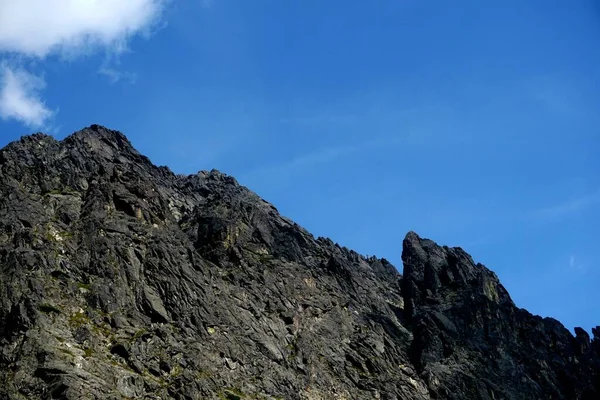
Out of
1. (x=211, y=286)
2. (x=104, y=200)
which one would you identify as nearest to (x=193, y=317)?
(x=211, y=286)

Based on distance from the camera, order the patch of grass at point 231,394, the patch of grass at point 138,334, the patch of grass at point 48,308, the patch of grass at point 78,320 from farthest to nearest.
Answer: the patch of grass at point 138,334, the patch of grass at point 231,394, the patch of grass at point 78,320, the patch of grass at point 48,308

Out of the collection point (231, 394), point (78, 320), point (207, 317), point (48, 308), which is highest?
point (207, 317)

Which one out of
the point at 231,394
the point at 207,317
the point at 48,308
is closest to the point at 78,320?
the point at 48,308

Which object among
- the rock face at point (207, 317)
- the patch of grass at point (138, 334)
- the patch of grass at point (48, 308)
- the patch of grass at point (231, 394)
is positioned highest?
the rock face at point (207, 317)

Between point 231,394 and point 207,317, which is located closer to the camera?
point 231,394

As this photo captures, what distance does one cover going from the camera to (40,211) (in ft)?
466

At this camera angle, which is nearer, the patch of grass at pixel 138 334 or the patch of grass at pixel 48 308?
the patch of grass at pixel 48 308

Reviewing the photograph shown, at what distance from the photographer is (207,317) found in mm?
133125

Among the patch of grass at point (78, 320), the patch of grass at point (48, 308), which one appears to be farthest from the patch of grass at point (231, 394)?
the patch of grass at point (48, 308)

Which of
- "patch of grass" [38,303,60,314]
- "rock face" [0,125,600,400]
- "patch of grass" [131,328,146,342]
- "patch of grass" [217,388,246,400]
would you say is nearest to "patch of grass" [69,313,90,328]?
"rock face" [0,125,600,400]

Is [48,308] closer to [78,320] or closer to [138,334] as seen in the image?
[78,320]

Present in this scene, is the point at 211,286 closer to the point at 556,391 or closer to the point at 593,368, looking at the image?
the point at 556,391

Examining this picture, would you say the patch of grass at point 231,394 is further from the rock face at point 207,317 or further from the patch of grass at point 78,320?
the patch of grass at point 78,320

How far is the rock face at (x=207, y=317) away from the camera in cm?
10906
